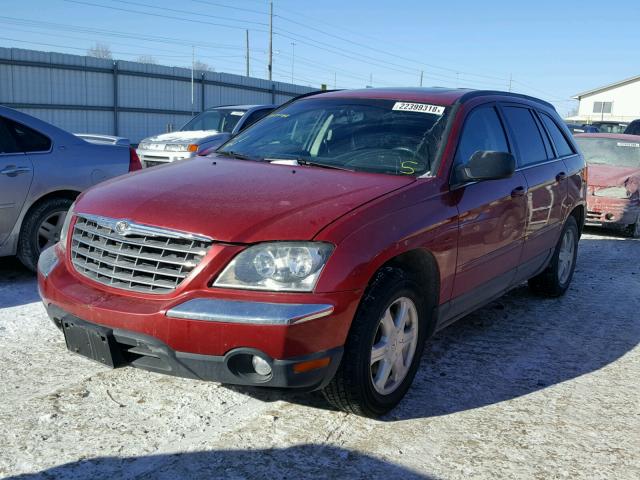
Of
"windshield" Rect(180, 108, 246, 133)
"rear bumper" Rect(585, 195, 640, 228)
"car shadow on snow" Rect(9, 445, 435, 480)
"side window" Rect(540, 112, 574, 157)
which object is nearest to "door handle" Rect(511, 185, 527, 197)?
"side window" Rect(540, 112, 574, 157)

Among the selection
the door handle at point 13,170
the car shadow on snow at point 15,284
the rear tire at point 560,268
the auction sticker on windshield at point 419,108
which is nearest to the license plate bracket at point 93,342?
the car shadow on snow at point 15,284

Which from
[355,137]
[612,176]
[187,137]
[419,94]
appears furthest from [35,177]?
[612,176]

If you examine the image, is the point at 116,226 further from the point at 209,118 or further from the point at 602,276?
the point at 209,118

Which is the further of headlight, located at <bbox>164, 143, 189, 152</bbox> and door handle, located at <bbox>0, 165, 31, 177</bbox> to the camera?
headlight, located at <bbox>164, 143, 189, 152</bbox>

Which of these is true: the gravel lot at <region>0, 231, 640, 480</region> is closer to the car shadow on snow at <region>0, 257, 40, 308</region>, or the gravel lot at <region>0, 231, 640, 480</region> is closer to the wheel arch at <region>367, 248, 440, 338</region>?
the car shadow on snow at <region>0, 257, 40, 308</region>

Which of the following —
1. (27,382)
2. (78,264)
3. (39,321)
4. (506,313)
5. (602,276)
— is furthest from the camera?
(602,276)

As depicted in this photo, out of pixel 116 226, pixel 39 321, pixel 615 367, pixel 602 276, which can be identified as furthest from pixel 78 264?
pixel 602 276

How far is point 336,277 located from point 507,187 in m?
1.93

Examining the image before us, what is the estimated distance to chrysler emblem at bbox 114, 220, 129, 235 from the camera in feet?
10.3

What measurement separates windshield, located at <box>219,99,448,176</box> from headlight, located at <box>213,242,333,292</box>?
3.46 feet

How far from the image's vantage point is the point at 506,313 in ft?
18.0

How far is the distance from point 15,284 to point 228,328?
11.4 feet

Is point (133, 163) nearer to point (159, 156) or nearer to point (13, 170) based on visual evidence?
point (13, 170)

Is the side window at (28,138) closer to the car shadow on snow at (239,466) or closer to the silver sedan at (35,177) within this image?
the silver sedan at (35,177)
